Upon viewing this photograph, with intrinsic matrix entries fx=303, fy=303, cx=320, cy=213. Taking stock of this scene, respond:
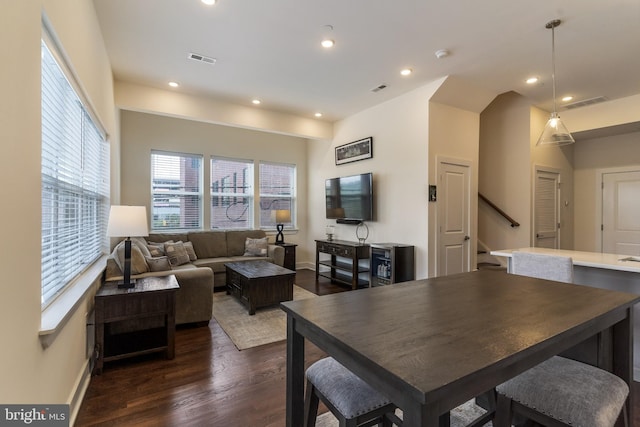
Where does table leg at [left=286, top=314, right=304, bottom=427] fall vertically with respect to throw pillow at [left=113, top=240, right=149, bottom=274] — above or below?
below

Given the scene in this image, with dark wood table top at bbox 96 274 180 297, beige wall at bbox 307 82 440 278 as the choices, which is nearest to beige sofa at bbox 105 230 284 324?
dark wood table top at bbox 96 274 180 297

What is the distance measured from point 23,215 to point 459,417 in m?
2.56

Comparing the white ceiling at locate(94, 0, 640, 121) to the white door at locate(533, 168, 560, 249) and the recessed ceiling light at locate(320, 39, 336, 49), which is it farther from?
the white door at locate(533, 168, 560, 249)

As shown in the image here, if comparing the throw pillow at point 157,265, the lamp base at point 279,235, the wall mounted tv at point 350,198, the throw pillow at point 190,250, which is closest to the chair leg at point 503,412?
the throw pillow at point 157,265

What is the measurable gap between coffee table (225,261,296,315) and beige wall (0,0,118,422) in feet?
6.98

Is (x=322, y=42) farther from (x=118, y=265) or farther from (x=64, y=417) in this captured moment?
(x=64, y=417)

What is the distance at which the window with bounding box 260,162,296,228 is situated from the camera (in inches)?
261

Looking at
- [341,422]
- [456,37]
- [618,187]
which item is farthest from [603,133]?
[341,422]

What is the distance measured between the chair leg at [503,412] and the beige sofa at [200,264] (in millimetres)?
2917

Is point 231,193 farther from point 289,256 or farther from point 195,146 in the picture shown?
point 289,256

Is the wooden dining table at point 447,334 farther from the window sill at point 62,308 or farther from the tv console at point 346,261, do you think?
the tv console at point 346,261

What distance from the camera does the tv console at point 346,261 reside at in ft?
16.3

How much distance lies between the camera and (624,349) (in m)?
1.53

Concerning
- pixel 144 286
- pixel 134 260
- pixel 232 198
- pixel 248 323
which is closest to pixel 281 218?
pixel 232 198
